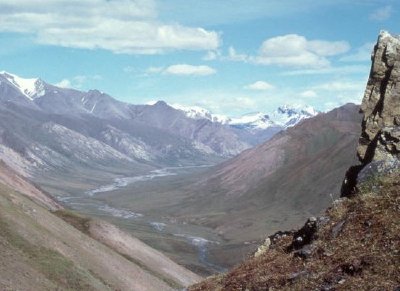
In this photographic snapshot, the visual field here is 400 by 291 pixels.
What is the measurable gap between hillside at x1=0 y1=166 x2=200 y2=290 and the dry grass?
3414cm

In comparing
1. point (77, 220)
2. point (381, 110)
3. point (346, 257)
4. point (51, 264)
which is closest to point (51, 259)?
point (51, 264)

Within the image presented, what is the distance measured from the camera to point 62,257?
212 feet

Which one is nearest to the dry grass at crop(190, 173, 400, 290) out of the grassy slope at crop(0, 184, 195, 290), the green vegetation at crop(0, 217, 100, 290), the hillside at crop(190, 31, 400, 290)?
the hillside at crop(190, 31, 400, 290)

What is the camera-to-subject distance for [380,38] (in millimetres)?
30594

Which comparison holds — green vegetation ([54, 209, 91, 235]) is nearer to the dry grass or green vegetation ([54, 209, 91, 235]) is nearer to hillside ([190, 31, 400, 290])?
hillside ([190, 31, 400, 290])

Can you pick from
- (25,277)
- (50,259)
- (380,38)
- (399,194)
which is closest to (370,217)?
(399,194)

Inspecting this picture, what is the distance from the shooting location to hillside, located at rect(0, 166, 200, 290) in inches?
2195

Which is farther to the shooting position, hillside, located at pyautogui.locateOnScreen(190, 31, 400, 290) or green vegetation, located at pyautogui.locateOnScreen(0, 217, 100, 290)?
green vegetation, located at pyautogui.locateOnScreen(0, 217, 100, 290)

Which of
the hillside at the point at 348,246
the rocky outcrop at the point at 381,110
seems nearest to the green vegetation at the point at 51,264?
the hillside at the point at 348,246

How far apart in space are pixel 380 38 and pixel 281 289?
1778 centimetres

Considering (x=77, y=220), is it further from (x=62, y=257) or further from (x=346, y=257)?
(x=346, y=257)

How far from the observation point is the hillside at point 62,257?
55750 millimetres

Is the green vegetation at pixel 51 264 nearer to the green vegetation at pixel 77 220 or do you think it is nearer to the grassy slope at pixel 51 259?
the grassy slope at pixel 51 259

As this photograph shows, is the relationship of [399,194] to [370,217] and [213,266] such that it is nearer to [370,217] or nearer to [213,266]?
[370,217]
